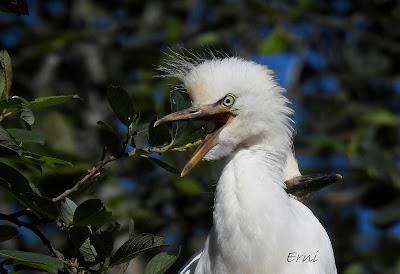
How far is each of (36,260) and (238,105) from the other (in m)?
0.87

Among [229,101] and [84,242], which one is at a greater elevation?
[229,101]

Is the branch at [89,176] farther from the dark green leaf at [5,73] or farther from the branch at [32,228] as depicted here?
the dark green leaf at [5,73]

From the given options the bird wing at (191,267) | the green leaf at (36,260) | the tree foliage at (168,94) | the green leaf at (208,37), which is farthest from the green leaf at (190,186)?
the green leaf at (36,260)

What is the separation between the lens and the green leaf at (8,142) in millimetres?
2029

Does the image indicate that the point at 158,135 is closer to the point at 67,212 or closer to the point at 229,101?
the point at 67,212

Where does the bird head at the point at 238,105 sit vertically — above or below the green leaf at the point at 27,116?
below

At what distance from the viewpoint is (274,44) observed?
518cm

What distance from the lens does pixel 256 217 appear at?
2.56 metres

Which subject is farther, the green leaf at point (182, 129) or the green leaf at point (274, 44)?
the green leaf at point (274, 44)

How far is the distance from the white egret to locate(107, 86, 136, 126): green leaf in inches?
9.4

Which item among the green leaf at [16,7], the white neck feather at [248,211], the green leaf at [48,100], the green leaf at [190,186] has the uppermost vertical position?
the green leaf at [16,7]

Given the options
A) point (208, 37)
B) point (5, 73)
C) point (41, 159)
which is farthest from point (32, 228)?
point (208, 37)

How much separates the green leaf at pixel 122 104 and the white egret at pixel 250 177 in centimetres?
24

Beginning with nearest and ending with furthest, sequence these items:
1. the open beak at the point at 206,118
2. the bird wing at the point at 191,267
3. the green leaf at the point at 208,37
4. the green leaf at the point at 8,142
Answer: the green leaf at the point at 8,142
the open beak at the point at 206,118
the bird wing at the point at 191,267
the green leaf at the point at 208,37
